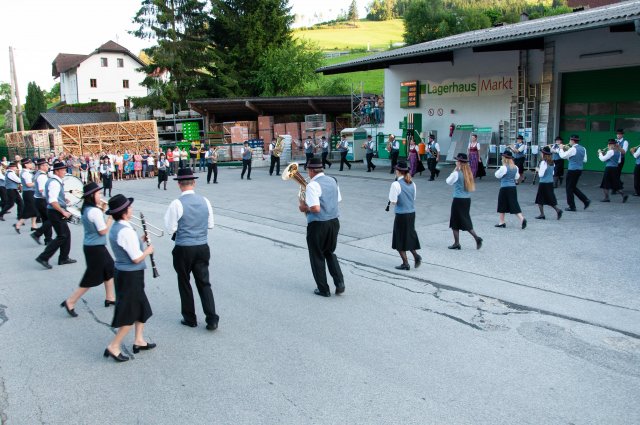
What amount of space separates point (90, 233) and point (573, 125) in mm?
18431

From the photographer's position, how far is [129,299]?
565 cm

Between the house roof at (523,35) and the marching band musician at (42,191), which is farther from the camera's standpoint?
the house roof at (523,35)

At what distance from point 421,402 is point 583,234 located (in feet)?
25.7

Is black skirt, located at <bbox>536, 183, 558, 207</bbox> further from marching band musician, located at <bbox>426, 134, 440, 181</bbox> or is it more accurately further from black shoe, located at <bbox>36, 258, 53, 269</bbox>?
black shoe, located at <bbox>36, 258, 53, 269</bbox>

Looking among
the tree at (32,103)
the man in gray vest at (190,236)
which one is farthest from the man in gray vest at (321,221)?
the tree at (32,103)

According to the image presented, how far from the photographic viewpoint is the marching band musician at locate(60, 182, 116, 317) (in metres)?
6.96

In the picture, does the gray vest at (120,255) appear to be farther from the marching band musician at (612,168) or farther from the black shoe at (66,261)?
the marching band musician at (612,168)

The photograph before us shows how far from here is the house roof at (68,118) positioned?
50188 millimetres

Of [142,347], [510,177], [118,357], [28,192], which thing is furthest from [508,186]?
[28,192]

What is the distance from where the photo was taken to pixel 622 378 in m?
5.02

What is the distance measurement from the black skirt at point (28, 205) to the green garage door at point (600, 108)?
17897 millimetres

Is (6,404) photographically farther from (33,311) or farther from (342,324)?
(342,324)

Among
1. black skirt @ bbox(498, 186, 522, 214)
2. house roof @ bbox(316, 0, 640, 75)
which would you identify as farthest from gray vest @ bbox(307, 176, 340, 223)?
house roof @ bbox(316, 0, 640, 75)

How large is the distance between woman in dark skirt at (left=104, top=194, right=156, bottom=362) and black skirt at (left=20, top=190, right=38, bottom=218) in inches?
352
